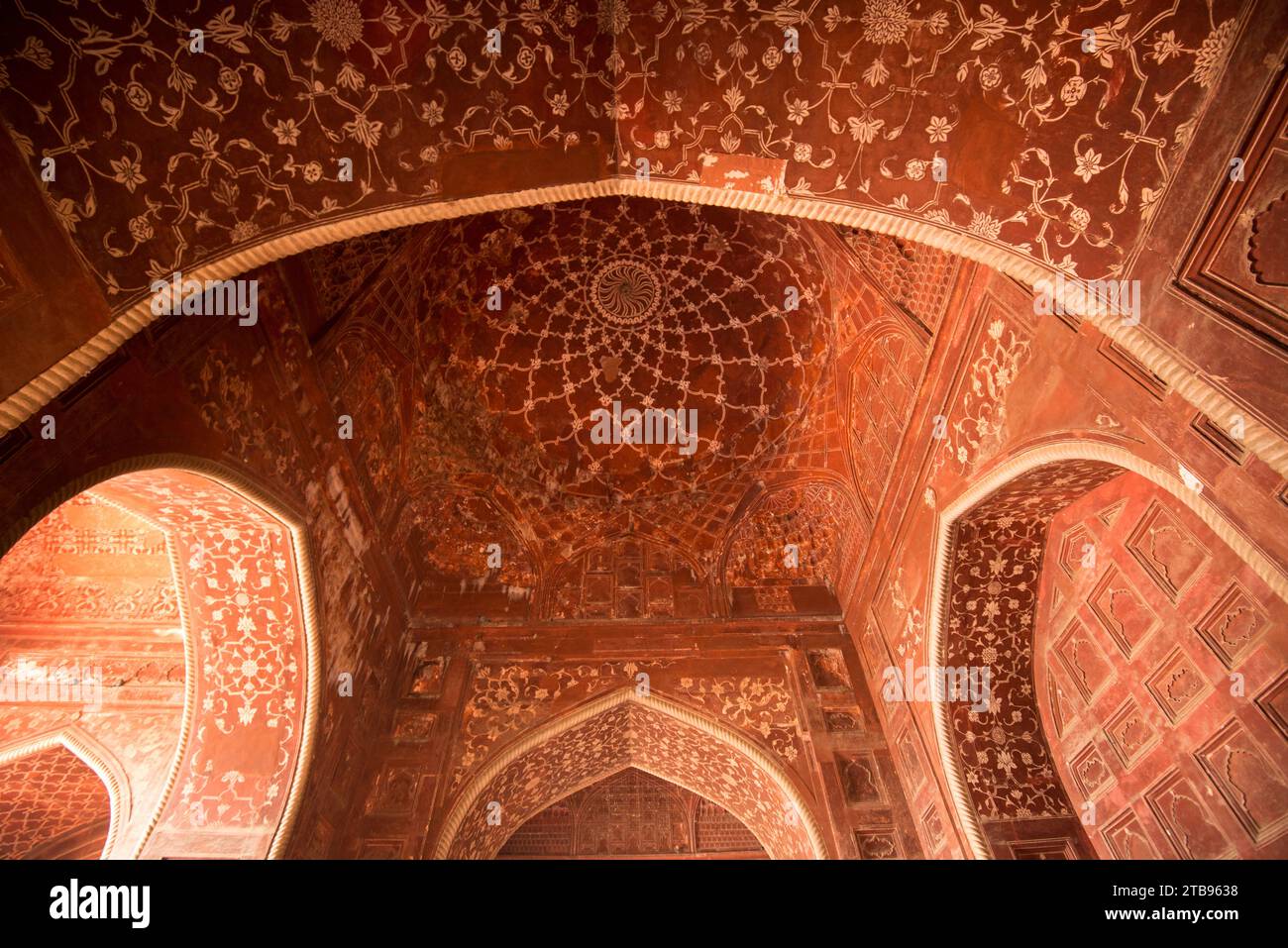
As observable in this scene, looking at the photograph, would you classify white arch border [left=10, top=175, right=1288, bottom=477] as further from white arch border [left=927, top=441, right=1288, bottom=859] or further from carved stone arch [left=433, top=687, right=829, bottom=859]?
carved stone arch [left=433, top=687, right=829, bottom=859]

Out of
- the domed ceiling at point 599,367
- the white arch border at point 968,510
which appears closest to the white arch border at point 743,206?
the white arch border at point 968,510

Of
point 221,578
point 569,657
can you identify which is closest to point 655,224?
point 569,657

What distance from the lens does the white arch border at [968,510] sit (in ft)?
8.79

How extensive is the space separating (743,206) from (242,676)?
176 inches

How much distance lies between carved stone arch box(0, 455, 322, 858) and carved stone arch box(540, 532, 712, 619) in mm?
2558

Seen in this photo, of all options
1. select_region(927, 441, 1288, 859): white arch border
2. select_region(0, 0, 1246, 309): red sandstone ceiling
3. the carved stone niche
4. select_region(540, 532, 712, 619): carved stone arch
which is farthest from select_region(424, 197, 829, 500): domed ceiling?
the carved stone niche

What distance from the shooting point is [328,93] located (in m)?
2.86

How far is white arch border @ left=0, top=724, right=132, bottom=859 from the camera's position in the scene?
18.7 feet

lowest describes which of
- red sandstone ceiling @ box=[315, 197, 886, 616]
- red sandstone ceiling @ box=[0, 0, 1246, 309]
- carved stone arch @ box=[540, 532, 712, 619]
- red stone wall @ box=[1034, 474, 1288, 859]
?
red stone wall @ box=[1034, 474, 1288, 859]

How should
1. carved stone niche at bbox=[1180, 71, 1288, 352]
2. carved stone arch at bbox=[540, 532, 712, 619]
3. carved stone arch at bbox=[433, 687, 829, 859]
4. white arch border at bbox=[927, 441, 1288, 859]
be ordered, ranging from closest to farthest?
carved stone niche at bbox=[1180, 71, 1288, 352]
white arch border at bbox=[927, 441, 1288, 859]
carved stone arch at bbox=[433, 687, 829, 859]
carved stone arch at bbox=[540, 532, 712, 619]

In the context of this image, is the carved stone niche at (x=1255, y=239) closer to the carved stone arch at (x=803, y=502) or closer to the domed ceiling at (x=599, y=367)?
the domed ceiling at (x=599, y=367)

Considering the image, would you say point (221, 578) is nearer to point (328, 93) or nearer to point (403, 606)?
point (403, 606)

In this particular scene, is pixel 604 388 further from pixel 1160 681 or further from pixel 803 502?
pixel 1160 681
